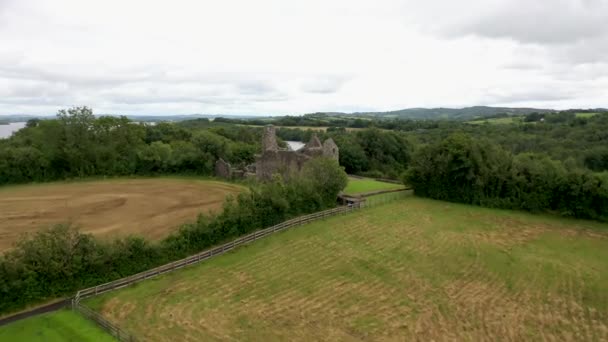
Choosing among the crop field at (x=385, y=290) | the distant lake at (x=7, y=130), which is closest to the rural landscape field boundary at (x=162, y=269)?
the crop field at (x=385, y=290)

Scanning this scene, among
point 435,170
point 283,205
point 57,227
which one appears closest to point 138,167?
point 283,205

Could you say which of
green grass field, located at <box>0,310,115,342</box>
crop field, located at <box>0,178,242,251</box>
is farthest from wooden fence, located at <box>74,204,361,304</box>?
crop field, located at <box>0,178,242,251</box>

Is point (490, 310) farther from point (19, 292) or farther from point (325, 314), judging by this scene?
point (19, 292)

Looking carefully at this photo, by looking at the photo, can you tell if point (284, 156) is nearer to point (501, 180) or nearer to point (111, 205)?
point (111, 205)

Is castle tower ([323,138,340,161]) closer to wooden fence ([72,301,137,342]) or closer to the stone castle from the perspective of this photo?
the stone castle

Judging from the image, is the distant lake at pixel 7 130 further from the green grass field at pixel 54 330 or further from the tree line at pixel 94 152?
the green grass field at pixel 54 330

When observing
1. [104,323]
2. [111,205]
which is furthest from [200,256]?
[111,205]
